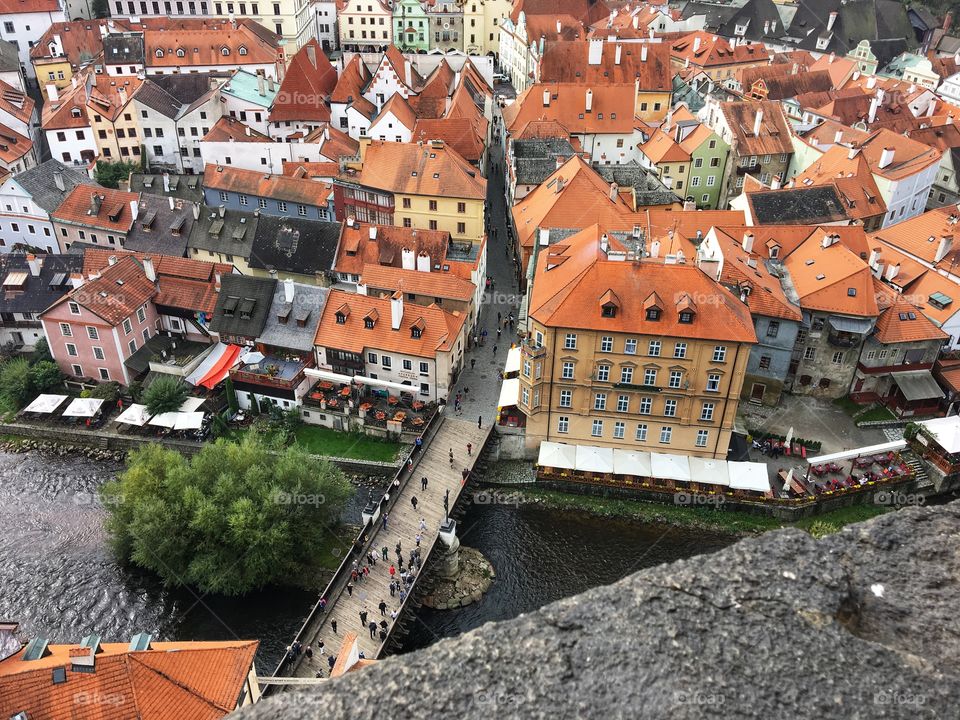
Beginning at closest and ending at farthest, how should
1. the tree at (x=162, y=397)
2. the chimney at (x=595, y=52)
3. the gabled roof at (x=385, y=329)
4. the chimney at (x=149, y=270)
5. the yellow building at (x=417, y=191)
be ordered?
the gabled roof at (x=385, y=329) < the tree at (x=162, y=397) < the chimney at (x=149, y=270) < the yellow building at (x=417, y=191) < the chimney at (x=595, y=52)

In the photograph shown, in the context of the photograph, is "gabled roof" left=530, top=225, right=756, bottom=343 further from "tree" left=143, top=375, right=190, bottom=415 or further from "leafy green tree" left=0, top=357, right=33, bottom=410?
"leafy green tree" left=0, top=357, right=33, bottom=410

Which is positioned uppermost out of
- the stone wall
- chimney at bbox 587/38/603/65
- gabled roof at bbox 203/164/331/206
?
the stone wall

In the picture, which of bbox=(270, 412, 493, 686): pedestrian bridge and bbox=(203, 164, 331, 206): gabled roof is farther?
bbox=(203, 164, 331, 206): gabled roof

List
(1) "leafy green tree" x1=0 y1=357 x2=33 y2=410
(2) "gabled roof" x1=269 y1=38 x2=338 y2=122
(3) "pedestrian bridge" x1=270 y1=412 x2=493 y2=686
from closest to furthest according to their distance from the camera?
(3) "pedestrian bridge" x1=270 y1=412 x2=493 y2=686 < (1) "leafy green tree" x1=0 y1=357 x2=33 y2=410 < (2) "gabled roof" x1=269 y1=38 x2=338 y2=122

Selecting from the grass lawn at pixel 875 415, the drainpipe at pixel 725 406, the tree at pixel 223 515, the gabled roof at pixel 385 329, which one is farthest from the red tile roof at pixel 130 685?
the grass lawn at pixel 875 415

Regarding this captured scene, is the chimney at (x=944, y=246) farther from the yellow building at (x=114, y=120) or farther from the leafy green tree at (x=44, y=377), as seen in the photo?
the yellow building at (x=114, y=120)

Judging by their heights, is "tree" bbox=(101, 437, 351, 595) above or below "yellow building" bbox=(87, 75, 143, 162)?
below

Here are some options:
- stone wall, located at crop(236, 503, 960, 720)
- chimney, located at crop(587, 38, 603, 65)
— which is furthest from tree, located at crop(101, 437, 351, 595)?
chimney, located at crop(587, 38, 603, 65)

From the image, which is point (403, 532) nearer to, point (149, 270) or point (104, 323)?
point (104, 323)

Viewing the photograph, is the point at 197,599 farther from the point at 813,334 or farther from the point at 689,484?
the point at 813,334
